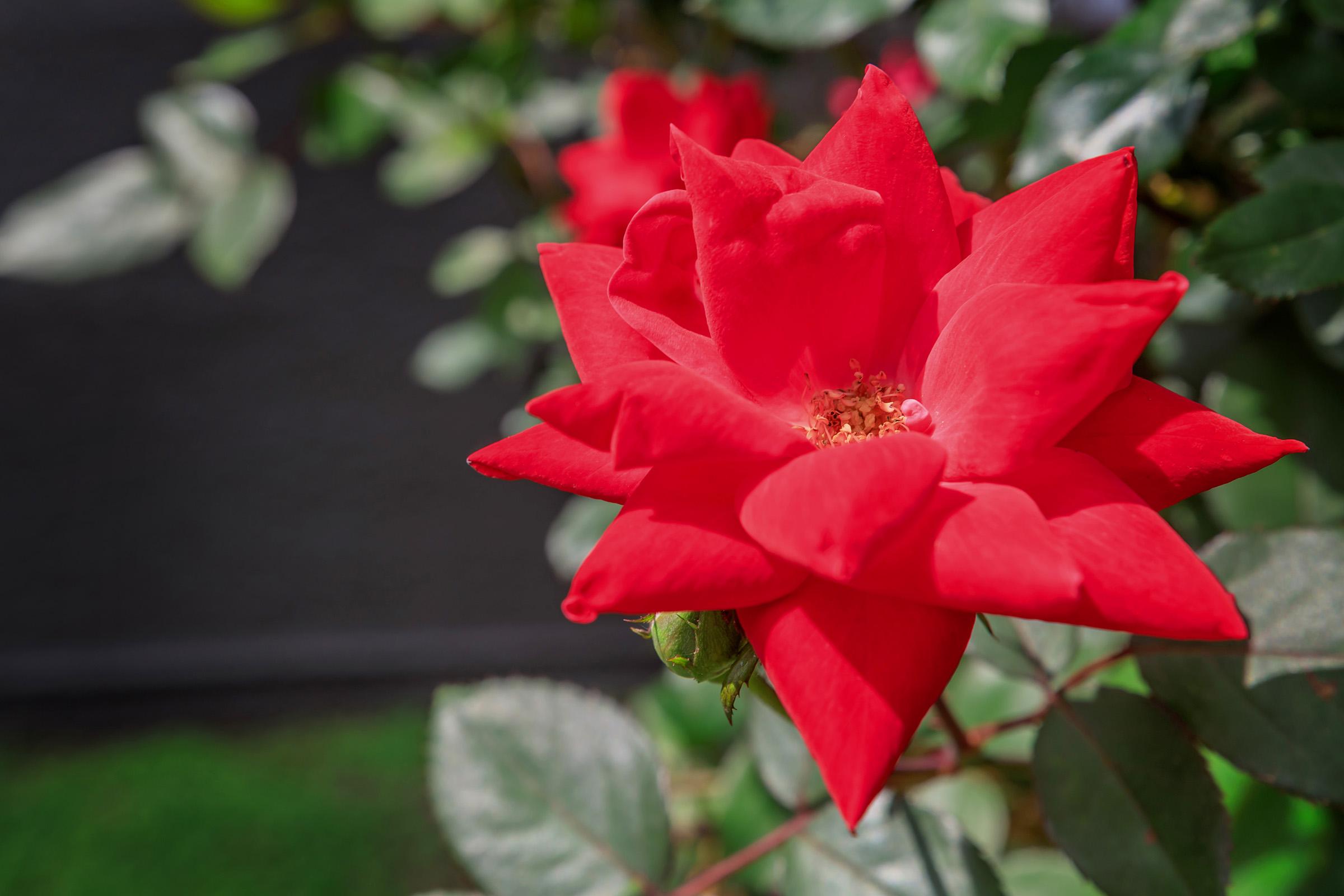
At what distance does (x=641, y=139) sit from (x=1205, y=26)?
41 centimetres

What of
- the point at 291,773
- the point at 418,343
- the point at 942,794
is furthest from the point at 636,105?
the point at 291,773

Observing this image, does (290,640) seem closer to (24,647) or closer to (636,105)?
(24,647)

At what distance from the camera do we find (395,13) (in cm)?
78

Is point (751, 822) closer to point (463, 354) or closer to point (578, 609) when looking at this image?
point (578, 609)

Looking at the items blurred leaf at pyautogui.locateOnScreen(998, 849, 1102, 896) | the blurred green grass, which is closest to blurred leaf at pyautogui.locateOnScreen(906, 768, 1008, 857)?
blurred leaf at pyautogui.locateOnScreen(998, 849, 1102, 896)

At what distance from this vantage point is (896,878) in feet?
1.31

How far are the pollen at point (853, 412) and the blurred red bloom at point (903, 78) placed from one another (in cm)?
58

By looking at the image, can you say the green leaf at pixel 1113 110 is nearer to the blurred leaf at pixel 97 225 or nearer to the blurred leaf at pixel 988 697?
the blurred leaf at pixel 988 697

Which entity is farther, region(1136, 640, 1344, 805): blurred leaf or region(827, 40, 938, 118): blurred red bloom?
region(827, 40, 938, 118): blurred red bloom

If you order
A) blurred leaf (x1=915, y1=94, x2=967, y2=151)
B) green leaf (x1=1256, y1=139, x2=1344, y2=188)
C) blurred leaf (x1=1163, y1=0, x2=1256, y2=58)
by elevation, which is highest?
blurred leaf (x1=1163, y1=0, x2=1256, y2=58)

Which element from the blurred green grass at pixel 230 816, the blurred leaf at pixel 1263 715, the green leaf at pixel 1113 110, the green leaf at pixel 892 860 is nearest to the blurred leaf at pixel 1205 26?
the green leaf at pixel 1113 110

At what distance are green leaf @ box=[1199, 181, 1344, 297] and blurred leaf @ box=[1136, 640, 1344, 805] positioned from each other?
0.15 metres

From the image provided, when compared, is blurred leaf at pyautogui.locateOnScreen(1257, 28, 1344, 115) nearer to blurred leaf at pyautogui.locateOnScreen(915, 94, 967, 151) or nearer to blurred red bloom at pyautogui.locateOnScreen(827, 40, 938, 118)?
blurred leaf at pyautogui.locateOnScreen(915, 94, 967, 151)

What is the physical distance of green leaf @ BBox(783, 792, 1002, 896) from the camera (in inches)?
15.3
